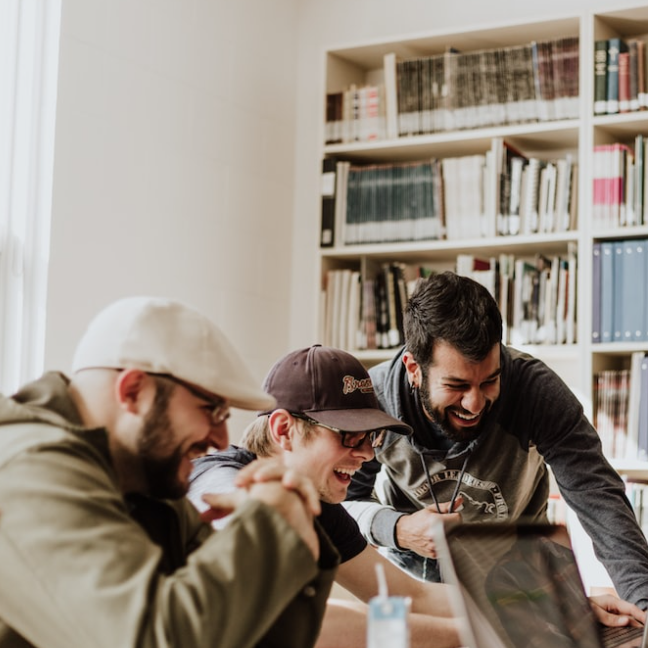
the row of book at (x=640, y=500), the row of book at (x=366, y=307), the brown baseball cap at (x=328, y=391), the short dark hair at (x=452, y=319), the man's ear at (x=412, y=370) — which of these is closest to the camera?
the brown baseball cap at (x=328, y=391)

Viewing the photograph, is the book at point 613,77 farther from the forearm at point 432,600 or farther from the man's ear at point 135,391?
the man's ear at point 135,391

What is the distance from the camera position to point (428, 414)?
2195mm

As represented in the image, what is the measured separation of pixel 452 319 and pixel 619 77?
5.80 feet

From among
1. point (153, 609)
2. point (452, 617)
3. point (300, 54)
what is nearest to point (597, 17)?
point (300, 54)

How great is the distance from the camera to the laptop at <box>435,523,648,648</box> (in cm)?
122

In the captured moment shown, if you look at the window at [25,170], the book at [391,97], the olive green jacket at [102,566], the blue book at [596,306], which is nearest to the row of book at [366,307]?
the book at [391,97]

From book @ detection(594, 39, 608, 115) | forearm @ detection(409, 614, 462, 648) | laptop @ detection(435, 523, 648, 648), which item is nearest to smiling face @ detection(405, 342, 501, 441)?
forearm @ detection(409, 614, 462, 648)

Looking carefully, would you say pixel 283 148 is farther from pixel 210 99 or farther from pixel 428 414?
pixel 428 414

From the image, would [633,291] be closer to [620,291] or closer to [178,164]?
[620,291]

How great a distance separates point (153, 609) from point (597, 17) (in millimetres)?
3075

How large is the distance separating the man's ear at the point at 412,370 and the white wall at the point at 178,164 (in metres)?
1.21

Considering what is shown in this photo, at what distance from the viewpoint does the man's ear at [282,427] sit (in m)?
1.82

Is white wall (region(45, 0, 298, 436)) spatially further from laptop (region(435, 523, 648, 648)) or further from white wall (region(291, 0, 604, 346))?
laptop (region(435, 523, 648, 648))

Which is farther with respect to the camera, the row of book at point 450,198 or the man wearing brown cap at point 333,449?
the row of book at point 450,198
